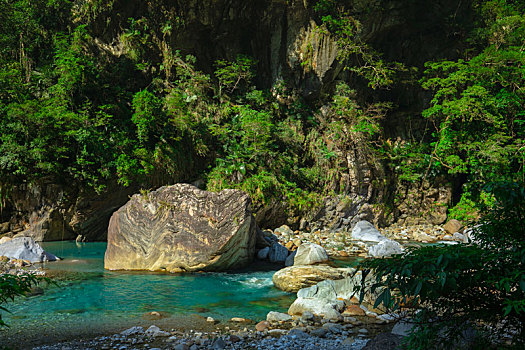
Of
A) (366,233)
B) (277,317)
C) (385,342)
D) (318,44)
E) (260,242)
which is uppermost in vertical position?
(318,44)

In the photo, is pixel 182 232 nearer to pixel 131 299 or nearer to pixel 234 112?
pixel 131 299

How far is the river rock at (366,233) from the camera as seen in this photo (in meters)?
13.0

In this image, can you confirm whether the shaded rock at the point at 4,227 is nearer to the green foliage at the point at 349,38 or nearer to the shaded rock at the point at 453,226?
the green foliage at the point at 349,38

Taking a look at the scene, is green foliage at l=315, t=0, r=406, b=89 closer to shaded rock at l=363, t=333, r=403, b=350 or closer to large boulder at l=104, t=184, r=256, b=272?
large boulder at l=104, t=184, r=256, b=272

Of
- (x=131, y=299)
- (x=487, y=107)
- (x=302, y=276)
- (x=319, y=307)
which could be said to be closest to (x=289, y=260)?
(x=302, y=276)

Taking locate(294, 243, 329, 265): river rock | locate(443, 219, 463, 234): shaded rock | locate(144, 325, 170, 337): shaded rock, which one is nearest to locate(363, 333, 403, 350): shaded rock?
locate(144, 325, 170, 337): shaded rock

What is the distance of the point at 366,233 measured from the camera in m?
13.4

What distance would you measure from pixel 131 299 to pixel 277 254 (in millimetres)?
4136

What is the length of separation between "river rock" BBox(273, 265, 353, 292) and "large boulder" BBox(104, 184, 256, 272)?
61.1 inches

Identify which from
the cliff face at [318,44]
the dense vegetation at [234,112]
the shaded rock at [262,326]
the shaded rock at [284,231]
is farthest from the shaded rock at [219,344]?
the cliff face at [318,44]

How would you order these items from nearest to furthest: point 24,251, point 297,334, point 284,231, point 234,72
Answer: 1. point 297,334
2. point 24,251
3. point 284,231
4. point 234,72

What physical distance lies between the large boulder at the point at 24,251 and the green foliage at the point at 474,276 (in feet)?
29.2

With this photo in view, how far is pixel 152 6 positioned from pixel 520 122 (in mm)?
15140

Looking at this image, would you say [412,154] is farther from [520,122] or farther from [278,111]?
[278,111]
